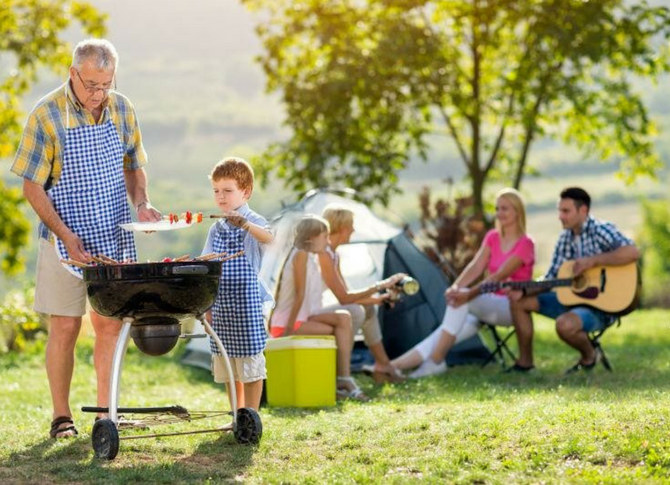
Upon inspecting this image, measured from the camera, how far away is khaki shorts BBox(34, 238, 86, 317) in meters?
5.77

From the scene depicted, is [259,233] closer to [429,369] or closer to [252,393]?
[252,393]

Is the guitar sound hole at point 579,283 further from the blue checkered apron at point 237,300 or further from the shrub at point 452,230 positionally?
the shrub at point 452,230

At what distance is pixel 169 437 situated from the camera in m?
5.82

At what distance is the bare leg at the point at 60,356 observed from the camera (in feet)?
19.2

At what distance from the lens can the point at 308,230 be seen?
7.80 metres

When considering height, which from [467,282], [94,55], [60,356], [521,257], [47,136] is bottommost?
[60,356]

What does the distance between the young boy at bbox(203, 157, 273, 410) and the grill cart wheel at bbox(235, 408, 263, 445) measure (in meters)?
0.41

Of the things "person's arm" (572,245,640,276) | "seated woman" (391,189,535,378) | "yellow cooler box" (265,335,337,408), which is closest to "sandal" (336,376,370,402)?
"yellow cooler box" (265,335,337,408)

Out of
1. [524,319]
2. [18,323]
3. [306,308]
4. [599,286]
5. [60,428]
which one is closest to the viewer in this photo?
[60,428]

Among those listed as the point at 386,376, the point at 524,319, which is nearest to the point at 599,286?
the point at 524,319

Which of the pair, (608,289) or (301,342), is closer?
(301,342)

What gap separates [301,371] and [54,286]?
194 cm

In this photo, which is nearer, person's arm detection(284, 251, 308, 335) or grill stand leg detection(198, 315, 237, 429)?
grill stand leg detection(198, 315, 237, 429)

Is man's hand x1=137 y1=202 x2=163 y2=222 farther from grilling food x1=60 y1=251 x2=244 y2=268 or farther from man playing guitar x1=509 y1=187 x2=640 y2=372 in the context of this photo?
man playing guitar x1=509 y1=187 x2=640 y2=372
